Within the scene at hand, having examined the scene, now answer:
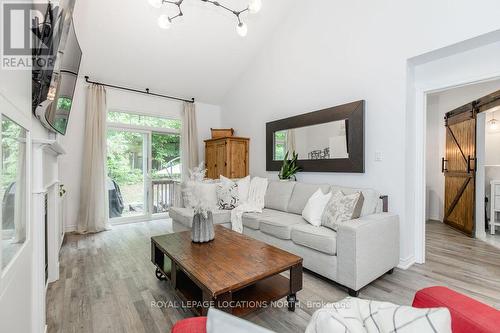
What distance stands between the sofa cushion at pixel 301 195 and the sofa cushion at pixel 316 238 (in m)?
0.62

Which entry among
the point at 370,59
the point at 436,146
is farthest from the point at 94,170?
the point at 436,146

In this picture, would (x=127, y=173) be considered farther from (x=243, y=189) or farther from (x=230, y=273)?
(x=230, y=273)

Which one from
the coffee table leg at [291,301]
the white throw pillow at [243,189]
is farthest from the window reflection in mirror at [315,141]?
the coffee table leg at [291,301]

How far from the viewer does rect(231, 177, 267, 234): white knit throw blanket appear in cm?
329

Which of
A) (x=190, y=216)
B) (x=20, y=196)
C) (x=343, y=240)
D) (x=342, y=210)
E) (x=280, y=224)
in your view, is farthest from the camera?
(x=190, y=216)

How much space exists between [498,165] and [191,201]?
16.6ft

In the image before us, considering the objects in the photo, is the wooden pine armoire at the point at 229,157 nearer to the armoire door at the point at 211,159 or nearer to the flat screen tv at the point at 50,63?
the armoire door at the point at 211,159

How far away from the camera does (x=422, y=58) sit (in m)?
2.50

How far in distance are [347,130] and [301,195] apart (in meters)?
1.05

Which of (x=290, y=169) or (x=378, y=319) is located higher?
(x=290, y=169)

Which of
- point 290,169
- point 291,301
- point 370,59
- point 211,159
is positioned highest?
point 370,59

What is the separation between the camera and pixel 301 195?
10.5 feet

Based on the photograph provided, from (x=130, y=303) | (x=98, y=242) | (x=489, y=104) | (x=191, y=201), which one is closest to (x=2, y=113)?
(x=191, y=201)

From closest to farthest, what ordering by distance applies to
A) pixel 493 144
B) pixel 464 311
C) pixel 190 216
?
pixel 464 311, pixel 190 216, pixel 493 144
